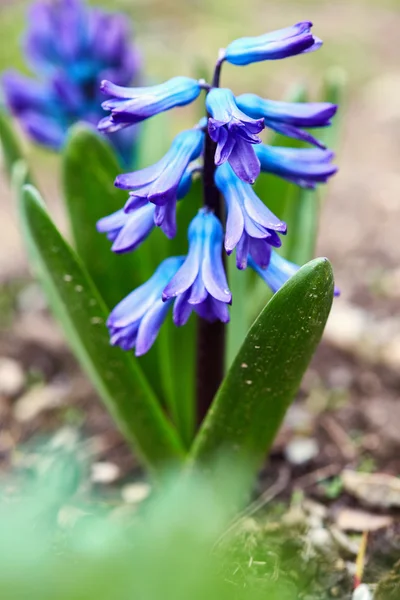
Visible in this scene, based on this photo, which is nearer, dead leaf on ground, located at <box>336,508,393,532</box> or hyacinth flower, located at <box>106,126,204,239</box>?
hyacinth flower, located at <box>106,126,204,239</box>

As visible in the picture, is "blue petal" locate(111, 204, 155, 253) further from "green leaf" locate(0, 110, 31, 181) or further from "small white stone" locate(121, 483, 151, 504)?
"small white stone" locate(121, 483, 151, 504)

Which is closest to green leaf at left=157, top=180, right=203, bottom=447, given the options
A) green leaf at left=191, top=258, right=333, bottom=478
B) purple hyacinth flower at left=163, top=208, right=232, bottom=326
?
green leaf at left=191, top=258, right=333, bottom=478

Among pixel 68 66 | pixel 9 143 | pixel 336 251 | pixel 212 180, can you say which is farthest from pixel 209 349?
pixel 336 251

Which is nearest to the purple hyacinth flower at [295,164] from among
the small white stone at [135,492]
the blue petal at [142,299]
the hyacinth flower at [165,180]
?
the hyacinth flower at [165,180]

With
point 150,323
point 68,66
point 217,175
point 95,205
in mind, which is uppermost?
point 68,66

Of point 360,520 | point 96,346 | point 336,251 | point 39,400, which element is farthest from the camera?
point 336,251

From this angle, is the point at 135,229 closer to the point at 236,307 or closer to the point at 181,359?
the point at 236,307
